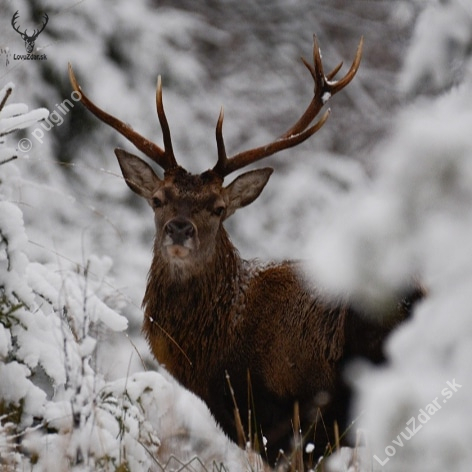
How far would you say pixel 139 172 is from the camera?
19.5ft

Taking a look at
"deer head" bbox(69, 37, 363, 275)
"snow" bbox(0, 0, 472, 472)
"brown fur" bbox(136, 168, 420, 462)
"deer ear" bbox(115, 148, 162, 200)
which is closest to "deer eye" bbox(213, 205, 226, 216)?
"deer head" bbox(69, 37, 363, 275)

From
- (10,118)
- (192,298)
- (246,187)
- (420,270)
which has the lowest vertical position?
(420,270)

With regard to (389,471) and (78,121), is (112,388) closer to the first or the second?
(389,471)

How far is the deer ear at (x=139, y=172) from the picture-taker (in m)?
5.89

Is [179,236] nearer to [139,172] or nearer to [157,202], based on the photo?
[157,202]

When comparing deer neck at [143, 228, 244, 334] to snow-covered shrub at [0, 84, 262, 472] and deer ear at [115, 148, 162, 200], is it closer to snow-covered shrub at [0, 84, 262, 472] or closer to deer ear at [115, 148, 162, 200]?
deer ear at [115, 148, 162, 200]

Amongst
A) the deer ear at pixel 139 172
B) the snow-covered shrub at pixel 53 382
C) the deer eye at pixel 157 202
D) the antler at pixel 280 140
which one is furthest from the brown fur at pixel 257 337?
the snow-covered shrub at pixel 53 382

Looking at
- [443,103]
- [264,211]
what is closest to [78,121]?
[264,211]

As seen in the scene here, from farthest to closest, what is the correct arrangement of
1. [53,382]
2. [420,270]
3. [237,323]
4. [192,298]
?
1. [192,298]
2. [237,323]
3. [53,382]
4. [420,270]

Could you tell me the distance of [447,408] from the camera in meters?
2.03

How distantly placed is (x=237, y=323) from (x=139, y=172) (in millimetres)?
1311

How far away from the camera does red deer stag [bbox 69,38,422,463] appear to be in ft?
16.6

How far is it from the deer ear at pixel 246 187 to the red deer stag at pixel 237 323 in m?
0.10

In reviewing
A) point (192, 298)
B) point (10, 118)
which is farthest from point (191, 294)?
point (10, 118)
